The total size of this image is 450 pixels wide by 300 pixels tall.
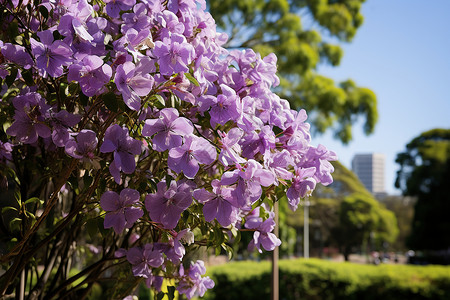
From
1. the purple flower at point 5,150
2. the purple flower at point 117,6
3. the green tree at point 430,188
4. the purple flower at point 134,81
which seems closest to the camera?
the purple flower at point 134,81

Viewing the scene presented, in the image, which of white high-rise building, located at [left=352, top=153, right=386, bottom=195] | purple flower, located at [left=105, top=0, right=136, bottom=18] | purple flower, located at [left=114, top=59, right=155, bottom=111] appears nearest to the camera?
purple flower, located at [left=114, top=59, right=155, bottom=111]

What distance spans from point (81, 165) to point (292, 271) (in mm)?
8596

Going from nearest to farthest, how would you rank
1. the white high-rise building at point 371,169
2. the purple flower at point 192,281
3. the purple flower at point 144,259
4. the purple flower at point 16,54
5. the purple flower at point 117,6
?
1. the purple flower at point 16,54
2. the purple flower at point 117,6
3. the purple flower at point 144,259
4. the purple flower at point 192,281
5. the white high-rise building at point 371,169

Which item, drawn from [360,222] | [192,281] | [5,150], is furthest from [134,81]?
[360,222]

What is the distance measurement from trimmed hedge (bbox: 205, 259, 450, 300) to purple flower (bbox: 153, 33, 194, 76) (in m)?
7.93

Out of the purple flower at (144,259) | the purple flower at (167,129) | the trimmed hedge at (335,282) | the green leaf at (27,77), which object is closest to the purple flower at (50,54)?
the green leaf at (27,77)

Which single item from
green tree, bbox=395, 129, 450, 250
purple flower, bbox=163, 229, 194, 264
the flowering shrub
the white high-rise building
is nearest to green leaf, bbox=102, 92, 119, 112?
the flowering shrub

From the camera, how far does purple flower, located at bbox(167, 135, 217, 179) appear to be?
990mm

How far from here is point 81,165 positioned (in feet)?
3.69

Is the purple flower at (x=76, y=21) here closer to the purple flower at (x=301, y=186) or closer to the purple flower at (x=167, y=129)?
the purple flower at (x=167, y=129)

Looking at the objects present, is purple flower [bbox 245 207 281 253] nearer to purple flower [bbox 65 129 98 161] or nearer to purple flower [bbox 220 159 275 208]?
purple flower [bbox 220 159 275 208]

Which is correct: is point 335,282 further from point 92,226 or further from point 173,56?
point 173,56

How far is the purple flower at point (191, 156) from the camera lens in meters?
0.99

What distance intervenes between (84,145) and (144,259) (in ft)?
1.44
